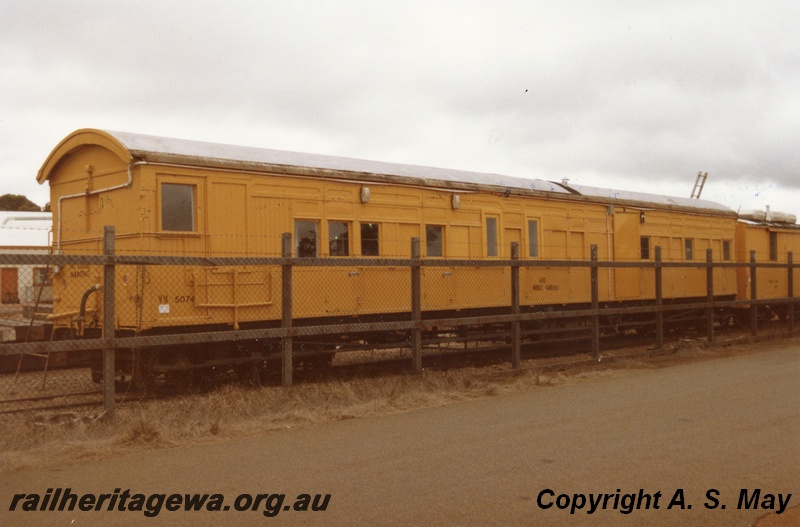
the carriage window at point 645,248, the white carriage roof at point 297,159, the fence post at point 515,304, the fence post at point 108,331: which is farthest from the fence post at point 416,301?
the carriage window at point 645,248

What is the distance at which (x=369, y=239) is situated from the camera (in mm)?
12859

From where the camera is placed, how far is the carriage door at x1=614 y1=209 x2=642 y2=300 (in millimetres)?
17891

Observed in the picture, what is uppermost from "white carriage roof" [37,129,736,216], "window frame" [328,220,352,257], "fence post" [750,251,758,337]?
"white carriage roof" [37,129,736,216]

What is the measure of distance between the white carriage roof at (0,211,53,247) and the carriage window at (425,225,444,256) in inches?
809

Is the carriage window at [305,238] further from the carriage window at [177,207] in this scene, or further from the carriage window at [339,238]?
the carriage window at [177,207]

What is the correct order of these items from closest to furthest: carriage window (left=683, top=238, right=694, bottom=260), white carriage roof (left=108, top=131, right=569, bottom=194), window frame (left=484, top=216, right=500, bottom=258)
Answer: white carriage roof (left=108, top=131, right=569, bottom=194) → window frame (left=484, top=216, right=500, bottom=258) → carriage window (left=683, top=238, right=694, bottom=260)

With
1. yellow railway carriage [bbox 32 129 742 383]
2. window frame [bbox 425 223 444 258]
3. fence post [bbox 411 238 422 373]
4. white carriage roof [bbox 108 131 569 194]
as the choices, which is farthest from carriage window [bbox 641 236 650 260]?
fence post [bbox 411 238 422 373]

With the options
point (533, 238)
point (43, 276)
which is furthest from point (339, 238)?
point (533, 238)

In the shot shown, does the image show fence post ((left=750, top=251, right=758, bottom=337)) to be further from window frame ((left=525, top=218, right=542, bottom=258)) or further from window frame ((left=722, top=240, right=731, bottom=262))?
window frame ((left=525, top=218, right=542, bottom=258))

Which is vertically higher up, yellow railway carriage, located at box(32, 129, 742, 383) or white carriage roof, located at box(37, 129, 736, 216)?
white carriage roof, located at box(37, 129, 736, 216)

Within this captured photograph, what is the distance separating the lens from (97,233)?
11.5 metres

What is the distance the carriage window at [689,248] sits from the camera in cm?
2009

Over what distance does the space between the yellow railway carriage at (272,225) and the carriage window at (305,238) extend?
0.02 metres

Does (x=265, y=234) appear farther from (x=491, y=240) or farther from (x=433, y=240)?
(x=491, y=240)
